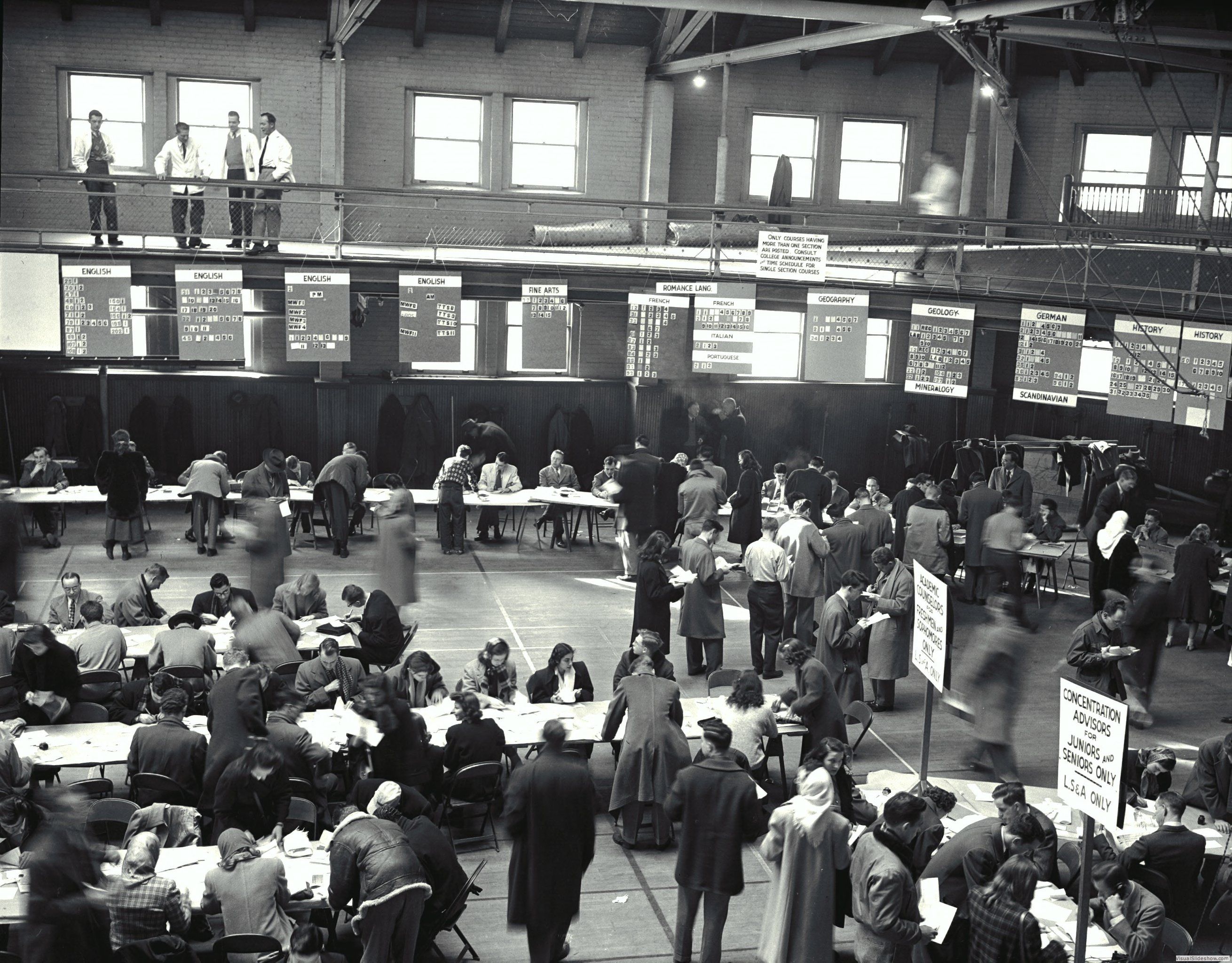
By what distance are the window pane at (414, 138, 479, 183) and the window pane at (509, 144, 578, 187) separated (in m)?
0.69

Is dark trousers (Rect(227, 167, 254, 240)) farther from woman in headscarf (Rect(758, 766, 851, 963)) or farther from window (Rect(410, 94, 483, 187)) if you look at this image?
woman in headscarf (Rect(758, 766, 851, 963))

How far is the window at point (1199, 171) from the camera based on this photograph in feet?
69.2

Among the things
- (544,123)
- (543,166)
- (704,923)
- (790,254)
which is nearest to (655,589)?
(704,923)

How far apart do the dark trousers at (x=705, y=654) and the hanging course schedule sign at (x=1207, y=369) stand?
7.03m

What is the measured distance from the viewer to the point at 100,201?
18.8 meters

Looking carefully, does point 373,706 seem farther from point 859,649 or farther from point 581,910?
point 859,649

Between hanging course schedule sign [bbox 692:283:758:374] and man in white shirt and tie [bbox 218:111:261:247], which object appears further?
man in white shirt and tie [bbox 218:111:261:247]

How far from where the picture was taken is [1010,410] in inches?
936

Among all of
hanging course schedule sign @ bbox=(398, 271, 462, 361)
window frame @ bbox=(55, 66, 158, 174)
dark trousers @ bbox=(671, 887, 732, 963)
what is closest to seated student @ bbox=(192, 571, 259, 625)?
hanging course schedule sign @ bbox=(398, 271, 462, 361)

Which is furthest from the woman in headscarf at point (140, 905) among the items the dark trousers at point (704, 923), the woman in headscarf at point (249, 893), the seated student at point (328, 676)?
the seated student at point (328, 676)

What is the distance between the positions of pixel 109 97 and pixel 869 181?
1347 centimetres

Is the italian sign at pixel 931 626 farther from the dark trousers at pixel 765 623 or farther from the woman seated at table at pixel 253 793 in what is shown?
the woman seated at table at pixel 253 793

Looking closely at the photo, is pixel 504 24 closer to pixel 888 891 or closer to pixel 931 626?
pixel 931 626

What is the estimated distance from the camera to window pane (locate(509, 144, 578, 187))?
73.4 feet
